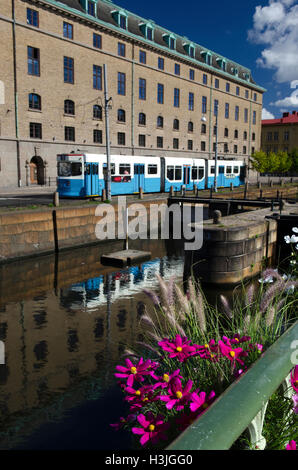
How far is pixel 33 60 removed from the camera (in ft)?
117

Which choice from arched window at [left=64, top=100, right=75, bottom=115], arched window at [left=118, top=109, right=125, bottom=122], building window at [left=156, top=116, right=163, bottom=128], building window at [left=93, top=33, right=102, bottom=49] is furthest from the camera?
building window at [left=156, top=116, right=163, bottom=128]

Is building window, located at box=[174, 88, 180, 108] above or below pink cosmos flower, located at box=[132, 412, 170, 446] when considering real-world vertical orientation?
above

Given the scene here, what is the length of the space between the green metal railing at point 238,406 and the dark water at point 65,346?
5.16 meters

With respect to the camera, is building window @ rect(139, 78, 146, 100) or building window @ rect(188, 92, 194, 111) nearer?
building window @ rect(139, 78, 146, 100)

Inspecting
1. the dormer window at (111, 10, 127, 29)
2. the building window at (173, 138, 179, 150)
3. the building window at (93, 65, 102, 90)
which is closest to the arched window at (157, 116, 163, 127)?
the building window at (173, 138, 179, 150)

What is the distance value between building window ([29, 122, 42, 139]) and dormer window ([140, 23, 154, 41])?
65.5 feet

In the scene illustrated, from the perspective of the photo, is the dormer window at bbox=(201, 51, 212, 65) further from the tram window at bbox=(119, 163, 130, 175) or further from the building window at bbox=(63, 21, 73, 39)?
the tram window at bbox=(119, 163, 130, 175)

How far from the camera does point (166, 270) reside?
1853 centimetres

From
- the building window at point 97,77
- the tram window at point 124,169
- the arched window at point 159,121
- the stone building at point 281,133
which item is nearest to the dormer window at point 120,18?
the building window at point 97,77

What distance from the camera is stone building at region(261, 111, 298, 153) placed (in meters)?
101

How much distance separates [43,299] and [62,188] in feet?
48.4
